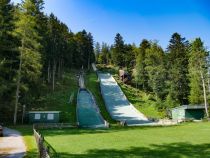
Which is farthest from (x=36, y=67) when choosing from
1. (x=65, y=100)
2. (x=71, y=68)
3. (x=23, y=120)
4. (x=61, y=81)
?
(x=71, y=68)

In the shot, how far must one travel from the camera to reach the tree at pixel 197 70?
63750 millimetres

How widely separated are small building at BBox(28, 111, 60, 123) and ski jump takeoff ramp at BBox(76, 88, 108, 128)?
3.93 m

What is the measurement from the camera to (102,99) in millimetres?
76812

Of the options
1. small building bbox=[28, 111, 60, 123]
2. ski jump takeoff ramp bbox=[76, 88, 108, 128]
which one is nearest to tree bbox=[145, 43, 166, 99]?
ski jump takeoff ramp bbox=[76, 88, 108, 128]

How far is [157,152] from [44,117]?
35324 millimetres

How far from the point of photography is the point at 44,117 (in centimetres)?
5334

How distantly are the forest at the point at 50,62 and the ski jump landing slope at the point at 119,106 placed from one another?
7004 millimetres

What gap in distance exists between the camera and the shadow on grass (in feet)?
62.7

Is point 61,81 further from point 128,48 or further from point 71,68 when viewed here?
point 128,48

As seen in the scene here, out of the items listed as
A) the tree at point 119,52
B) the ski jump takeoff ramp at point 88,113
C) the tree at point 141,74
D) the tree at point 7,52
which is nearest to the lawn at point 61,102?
the ski jump takeoff ramp at point 88,113

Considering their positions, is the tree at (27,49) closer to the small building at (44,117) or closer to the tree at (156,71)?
the small building at (44,117)

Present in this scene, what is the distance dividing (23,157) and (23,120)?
1287 inches

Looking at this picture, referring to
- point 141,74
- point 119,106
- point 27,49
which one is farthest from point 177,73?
point 27,49

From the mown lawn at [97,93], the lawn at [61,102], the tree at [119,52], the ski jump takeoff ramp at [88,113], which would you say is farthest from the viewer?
the tree at [119,52]
